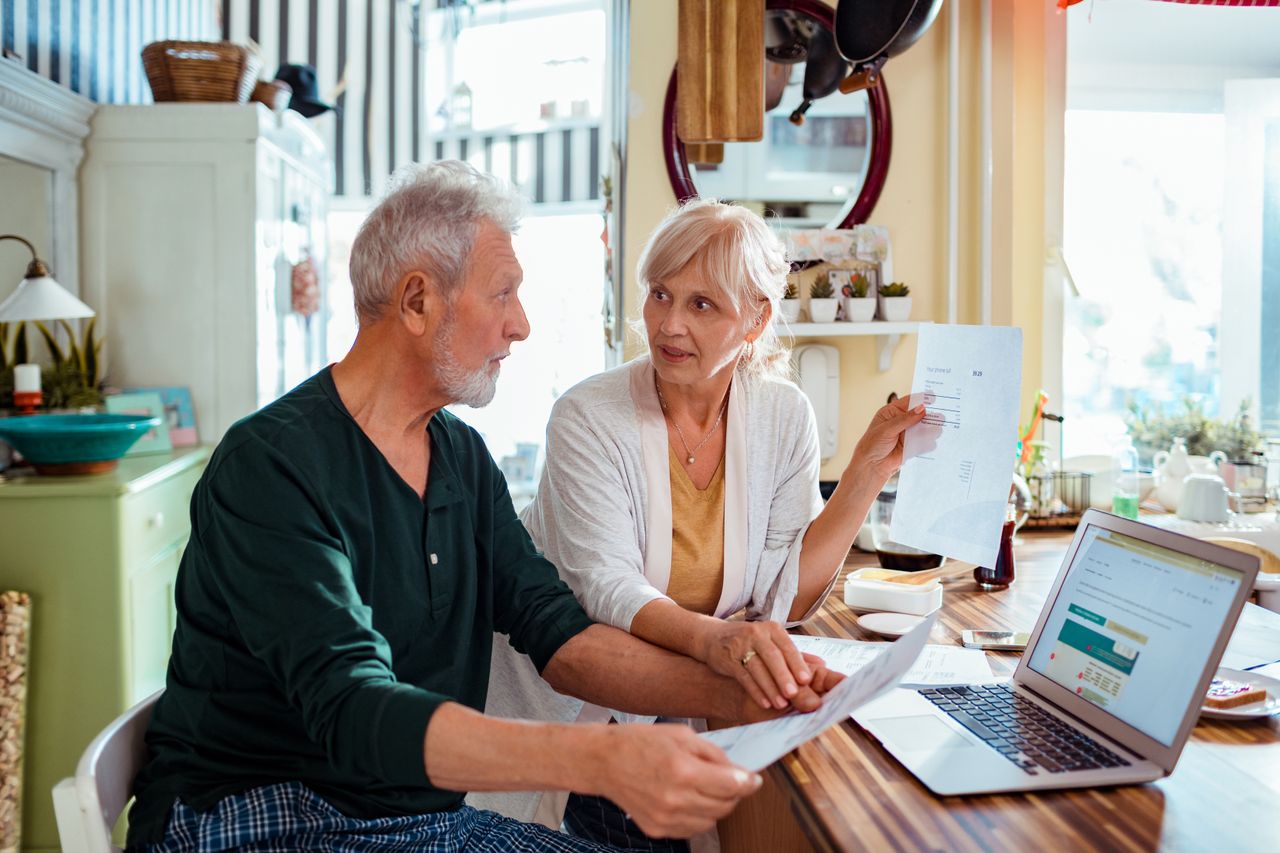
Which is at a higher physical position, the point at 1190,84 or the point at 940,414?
the point at 1190,84

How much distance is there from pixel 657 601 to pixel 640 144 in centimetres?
155

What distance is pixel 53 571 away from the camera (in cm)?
257

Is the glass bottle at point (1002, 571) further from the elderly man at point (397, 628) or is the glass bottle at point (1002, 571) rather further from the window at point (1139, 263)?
the window at point (1139, 263)

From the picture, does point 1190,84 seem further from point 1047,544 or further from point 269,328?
point 269,328

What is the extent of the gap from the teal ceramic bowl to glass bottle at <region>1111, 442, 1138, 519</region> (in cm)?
247

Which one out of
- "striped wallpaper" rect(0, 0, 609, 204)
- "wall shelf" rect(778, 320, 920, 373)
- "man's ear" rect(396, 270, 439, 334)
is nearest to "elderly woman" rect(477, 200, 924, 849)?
"man's ear" rect(396, 270, 439, 334)

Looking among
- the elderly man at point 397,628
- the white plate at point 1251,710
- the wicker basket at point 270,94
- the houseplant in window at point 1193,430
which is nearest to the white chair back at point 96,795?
the elderly man at point 397,628

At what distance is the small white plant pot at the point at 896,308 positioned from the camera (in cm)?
272

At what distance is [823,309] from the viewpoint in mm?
2680

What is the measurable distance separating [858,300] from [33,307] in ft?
7.13

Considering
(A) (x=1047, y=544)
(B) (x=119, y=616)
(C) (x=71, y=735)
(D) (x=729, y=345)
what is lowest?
(C) (x=71, y=735)

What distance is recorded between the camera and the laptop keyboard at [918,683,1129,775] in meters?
1.11

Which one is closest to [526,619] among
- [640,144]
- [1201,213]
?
→ [640,144]

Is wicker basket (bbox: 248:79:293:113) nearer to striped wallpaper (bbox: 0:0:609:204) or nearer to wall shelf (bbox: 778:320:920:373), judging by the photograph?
striped wallpaper (bbox: 0:0:609:204)
